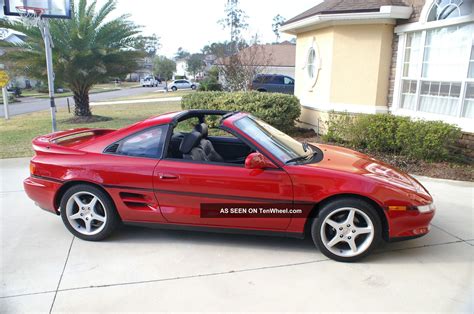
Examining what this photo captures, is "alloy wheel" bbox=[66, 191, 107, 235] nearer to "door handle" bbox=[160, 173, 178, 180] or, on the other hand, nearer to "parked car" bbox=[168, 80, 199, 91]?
"door handle" bbox=[160, 173, 178, 180]

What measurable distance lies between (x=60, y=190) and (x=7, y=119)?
14.5m

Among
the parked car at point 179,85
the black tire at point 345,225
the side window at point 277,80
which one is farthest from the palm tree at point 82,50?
the parked car at point 179,85

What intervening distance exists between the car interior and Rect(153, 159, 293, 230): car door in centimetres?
23

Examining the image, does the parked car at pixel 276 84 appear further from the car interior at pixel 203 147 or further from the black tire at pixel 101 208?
the black tire at pixel 101 208

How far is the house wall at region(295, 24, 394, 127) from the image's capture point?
8.56 meters

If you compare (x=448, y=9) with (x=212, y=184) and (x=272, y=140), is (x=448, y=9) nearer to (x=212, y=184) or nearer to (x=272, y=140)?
(x=272, y=140)

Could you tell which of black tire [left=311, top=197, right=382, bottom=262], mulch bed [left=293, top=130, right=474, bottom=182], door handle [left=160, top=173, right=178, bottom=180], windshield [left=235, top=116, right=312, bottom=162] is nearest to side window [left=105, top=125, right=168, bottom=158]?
door handle [left=160, top=173, right=178, bottom=180]

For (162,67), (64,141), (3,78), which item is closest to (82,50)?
(3,78)

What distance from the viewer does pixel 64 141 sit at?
4.20 meters

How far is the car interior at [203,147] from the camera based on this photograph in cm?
377

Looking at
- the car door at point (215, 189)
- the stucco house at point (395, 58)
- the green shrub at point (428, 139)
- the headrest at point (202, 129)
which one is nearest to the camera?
the car door at point (215, 189)

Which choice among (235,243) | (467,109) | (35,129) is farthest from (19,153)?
(467,109)

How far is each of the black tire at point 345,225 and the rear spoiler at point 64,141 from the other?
2.55m

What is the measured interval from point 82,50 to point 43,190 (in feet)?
36.8
